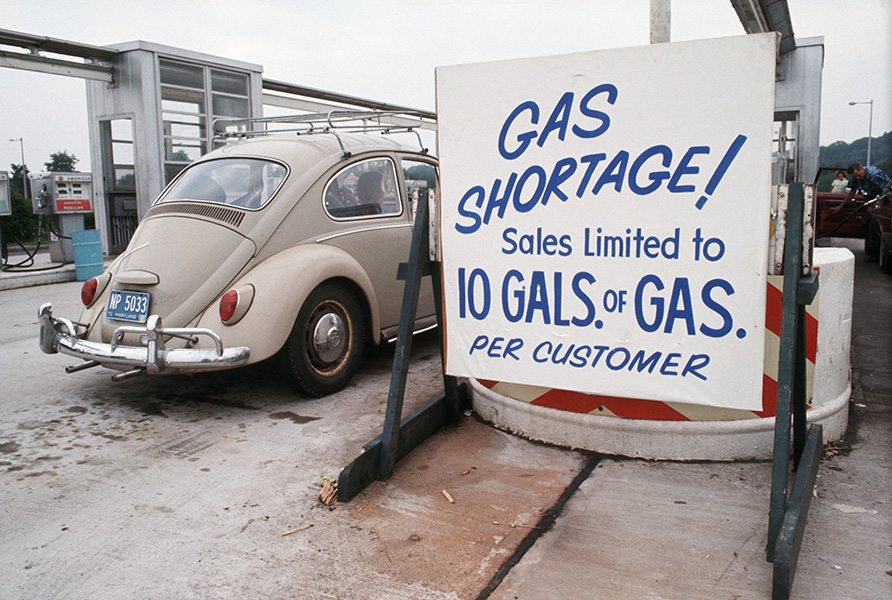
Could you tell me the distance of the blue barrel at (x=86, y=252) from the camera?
10.6 metres

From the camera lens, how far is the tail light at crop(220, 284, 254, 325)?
4.18 meters

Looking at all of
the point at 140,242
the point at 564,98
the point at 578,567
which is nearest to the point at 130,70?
the point at 140,242

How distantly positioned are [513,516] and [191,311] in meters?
2.52

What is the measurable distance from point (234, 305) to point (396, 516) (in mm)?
1901

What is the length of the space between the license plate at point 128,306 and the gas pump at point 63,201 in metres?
8.77

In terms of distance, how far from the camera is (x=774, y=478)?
250 cm

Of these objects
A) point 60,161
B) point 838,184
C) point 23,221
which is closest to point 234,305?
point 838,184

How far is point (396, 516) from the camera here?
294 cm

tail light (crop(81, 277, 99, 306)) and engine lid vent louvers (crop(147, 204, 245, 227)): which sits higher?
engine lid vent louvers (crop(147, 204, 245, 227))

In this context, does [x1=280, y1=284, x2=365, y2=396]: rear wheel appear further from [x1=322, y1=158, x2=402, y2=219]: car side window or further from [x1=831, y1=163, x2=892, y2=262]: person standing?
[x1=831, y1=163, x2=892, y2=262]: person standing

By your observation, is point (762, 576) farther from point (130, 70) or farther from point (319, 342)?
point (130, 70)

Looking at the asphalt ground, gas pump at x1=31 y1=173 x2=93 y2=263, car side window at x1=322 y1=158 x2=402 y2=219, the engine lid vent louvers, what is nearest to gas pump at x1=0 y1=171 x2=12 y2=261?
gas pump at x1=31 y1=173 x2=93 y2=263

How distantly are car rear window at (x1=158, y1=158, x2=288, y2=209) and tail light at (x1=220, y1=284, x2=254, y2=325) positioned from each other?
83 centimetres

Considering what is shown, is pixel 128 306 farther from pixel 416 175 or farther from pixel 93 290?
pixel 416 175
